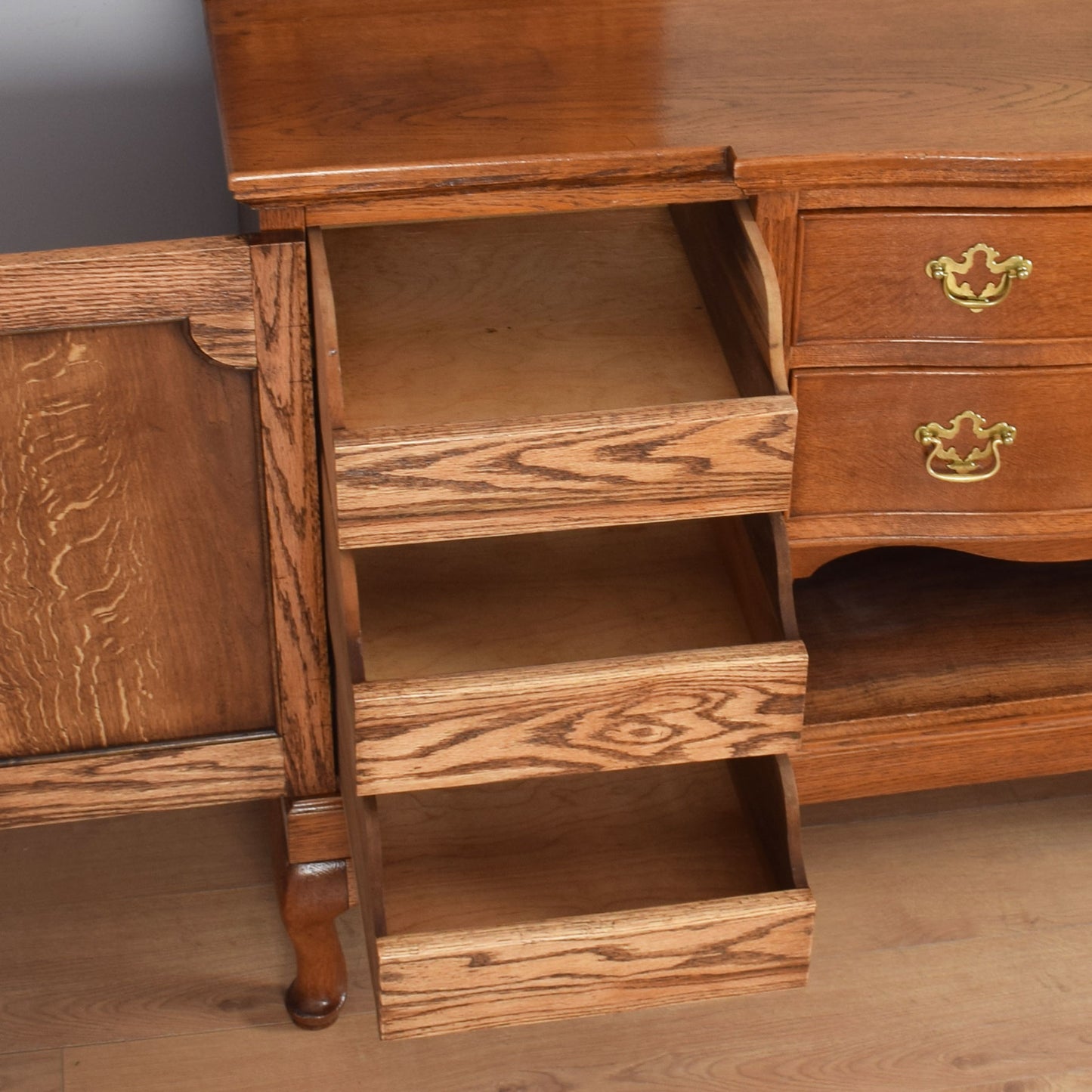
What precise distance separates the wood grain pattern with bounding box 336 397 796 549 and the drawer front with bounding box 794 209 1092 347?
0.58 feet

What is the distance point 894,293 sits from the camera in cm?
117

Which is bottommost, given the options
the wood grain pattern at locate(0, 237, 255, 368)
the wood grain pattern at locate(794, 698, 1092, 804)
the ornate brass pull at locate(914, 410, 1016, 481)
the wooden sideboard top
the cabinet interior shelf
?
the wood grain pattern at locate(794, 698, 1092, 804)

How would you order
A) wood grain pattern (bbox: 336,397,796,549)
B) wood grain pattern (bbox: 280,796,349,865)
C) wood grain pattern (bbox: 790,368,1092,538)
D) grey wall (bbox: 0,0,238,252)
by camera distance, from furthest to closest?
grey wall (bbox: 0,0,238,252)
wood grain pattern (bbox: 280,796,349,865)
wood grain pattern (bbox: 790,368,1092,538)
wood grain pattern (bbox: 336,397,796,549)

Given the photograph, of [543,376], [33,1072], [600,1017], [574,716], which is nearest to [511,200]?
[543,376]

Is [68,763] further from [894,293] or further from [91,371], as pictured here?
[894,293]

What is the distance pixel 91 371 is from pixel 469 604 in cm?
38

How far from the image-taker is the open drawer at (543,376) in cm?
101

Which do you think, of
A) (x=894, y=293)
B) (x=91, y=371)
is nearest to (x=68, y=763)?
(x=91, y=371)

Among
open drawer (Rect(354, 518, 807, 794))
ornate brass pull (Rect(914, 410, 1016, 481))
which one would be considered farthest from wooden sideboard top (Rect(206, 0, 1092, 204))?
open drawer (Rect(354, 518, 807, 794))

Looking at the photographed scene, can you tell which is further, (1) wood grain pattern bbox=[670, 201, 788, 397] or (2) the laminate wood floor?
(2) the laminate wood floor

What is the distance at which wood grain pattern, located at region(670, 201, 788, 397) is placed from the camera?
1068 millimetres

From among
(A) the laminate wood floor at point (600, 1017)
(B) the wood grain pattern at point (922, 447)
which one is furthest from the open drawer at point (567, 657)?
(A) the laminate wood floor at point (600, 1017)

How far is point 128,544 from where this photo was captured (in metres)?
1.16

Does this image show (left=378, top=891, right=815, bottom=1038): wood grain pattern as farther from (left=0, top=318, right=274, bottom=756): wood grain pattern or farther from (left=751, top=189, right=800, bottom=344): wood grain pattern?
(left=751, top=189, right=800, bottom=344): wood grain pattern
